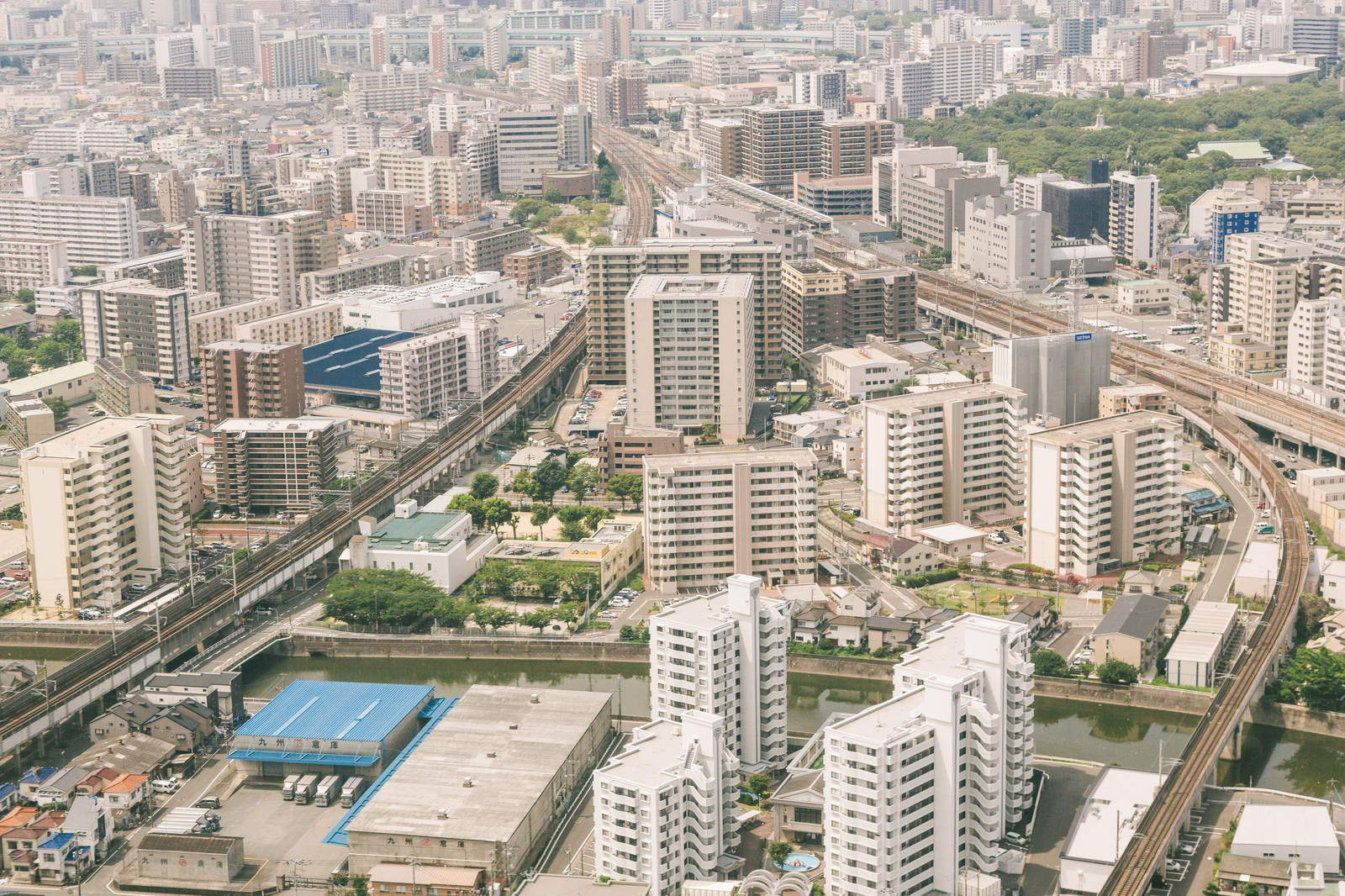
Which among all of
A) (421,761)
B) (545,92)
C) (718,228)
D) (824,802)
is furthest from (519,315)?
(545,92)

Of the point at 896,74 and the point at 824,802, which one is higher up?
the point at 896,74

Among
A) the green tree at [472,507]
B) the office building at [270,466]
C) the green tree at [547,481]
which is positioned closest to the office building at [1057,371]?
the green tree at [547,481]

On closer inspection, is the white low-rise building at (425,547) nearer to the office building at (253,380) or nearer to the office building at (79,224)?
the office building at (253,380)

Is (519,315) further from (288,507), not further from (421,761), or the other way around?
(421,761)

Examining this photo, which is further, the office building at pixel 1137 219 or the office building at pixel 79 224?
the office building at pixel 79 224

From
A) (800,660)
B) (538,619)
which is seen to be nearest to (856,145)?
(538,619)
